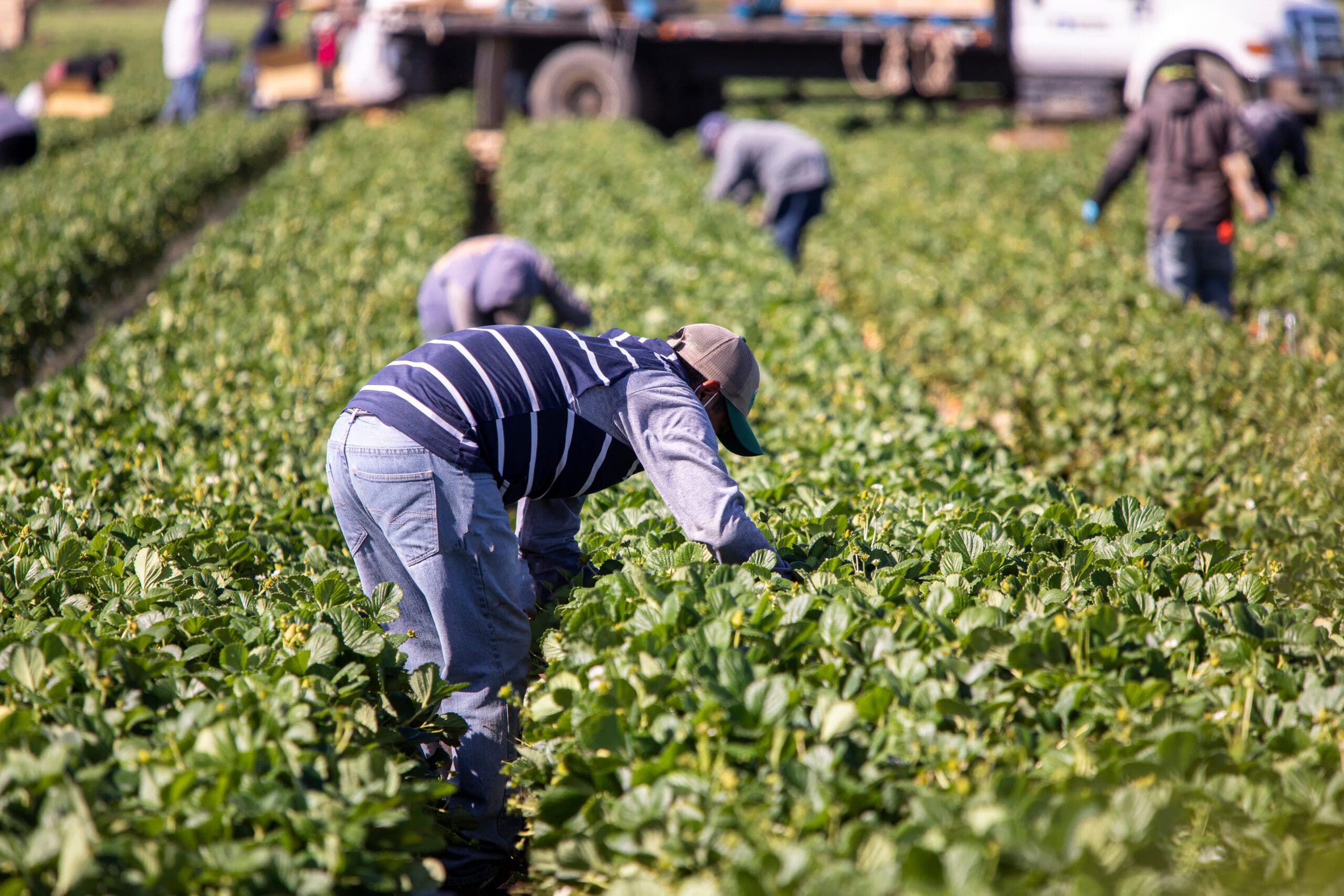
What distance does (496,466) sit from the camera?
3.29 meters

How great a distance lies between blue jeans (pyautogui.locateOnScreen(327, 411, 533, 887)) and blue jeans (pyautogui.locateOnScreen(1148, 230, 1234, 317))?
6.30 m

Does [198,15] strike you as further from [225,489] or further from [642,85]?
[225,489]

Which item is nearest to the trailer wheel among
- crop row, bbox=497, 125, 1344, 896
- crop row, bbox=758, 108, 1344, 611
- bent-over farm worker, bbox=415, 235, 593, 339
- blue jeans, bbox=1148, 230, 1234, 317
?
crop row, bbox=758, 108, 1344, 611

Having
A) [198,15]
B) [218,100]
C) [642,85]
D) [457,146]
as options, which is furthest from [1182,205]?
[218,100]

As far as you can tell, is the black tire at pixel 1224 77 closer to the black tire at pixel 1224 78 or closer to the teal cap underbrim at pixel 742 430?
the black tire at pixel 1224 78

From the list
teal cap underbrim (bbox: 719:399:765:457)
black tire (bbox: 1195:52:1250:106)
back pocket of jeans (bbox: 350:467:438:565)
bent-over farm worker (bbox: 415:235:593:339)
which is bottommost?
back pocket of jeans (bbox: 350:467:438:565)

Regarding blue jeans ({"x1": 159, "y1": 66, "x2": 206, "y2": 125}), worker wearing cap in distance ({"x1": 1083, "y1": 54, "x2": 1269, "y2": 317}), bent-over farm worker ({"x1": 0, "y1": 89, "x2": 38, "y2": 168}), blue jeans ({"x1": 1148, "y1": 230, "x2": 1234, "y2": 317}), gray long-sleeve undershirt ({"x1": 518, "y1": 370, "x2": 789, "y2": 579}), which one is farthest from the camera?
blue jeans ({"x1": 159, "y1": 66, "x2": 206, "y2": 125})

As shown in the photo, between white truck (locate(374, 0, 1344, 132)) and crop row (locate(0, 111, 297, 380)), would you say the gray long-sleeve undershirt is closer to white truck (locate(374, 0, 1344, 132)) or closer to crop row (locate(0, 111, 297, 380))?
crop row (locate(0, 111, 297, 380))

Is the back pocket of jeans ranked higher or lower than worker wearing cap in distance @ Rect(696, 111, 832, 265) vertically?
lower

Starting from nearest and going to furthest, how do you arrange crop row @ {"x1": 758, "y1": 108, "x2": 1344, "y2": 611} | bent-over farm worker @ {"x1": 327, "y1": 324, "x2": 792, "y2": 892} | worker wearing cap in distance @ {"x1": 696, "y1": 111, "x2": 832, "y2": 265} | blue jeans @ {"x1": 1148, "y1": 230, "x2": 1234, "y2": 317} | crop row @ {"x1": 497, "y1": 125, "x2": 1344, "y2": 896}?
crop row @ {"x1": 497, "y1": 125, "x2": 1344, "y2": 896}, bent-over farm worker @ {"x1": 327, "y1": 324, "x2": 792, "y2": 892}, crop row @ {"x1": 758, "y1": 108, "x2": 1344, "y2": 611}, blue jeans @ {"x1": 1148, "y1": 230, "x2": 1234, "y2": 317}, worker wearing cap in distance @ {"x1": 696, "y1": 111, "x2": 832, "y2": 265}

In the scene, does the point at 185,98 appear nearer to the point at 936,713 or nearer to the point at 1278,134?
the point at 1278,134

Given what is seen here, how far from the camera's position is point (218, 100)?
30.5 metres

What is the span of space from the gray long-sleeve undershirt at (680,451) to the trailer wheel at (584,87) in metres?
16.3

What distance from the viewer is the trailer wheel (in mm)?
18859
